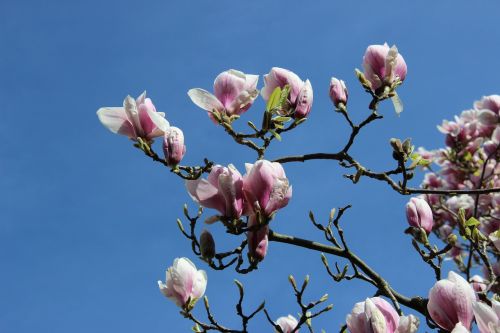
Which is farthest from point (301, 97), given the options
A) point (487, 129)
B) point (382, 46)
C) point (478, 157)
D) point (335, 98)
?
point (478, 157)

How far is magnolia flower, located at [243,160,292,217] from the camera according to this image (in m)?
1.70

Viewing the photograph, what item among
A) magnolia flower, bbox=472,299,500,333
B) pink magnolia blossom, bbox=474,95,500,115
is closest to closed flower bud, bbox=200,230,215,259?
magnolia flower, bbox=472,299,500,333

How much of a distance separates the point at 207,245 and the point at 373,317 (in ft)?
1.92

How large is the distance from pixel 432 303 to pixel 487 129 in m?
4.10

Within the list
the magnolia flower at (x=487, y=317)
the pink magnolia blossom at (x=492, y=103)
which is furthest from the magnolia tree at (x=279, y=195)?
the pink magnolia blossom at (x=492, y=103)

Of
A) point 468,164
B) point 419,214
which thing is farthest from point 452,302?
point 468,164

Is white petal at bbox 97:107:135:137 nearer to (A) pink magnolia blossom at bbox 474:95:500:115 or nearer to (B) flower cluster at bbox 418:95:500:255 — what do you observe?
(A) pink magnolia blossom at bbox 474:95:500:115

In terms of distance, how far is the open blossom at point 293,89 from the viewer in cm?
210

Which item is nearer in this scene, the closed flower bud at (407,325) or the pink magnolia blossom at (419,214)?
the closed flower bud at (407,325)

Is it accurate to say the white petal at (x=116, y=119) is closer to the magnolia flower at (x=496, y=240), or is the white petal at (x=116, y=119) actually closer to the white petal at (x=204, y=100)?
the white petal at (x=204, y=100)

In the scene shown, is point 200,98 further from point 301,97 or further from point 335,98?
point 335,98

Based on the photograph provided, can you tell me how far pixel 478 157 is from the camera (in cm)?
570

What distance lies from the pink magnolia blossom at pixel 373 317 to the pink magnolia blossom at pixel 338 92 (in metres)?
0.88

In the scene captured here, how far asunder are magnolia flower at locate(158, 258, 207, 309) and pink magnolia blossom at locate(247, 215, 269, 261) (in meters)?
0.34
